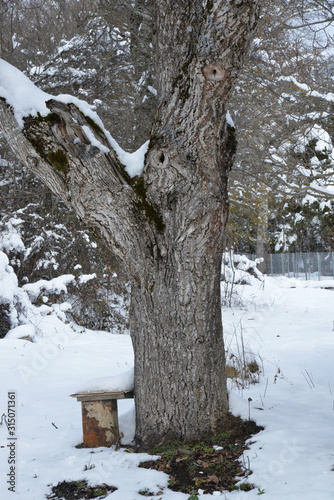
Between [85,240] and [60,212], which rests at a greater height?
[60,212]

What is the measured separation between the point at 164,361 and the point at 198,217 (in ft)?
3.48

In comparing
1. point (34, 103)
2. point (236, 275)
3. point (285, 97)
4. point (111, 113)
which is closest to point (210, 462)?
point (34, 103)

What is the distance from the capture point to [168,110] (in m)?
3.02

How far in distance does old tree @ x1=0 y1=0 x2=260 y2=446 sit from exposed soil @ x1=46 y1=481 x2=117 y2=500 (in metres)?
0.61

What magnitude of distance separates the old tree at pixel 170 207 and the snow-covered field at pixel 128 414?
47 centimetres

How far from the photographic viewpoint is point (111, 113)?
8.03 metres

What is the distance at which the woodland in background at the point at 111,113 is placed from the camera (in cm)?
606

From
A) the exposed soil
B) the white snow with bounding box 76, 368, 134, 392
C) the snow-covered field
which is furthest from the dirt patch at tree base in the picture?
the white snow with bounding box 76, 368, 134, 392

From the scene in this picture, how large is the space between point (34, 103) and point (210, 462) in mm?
2673

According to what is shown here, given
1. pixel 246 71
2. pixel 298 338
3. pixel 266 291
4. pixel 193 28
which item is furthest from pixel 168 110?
pixel 266 291

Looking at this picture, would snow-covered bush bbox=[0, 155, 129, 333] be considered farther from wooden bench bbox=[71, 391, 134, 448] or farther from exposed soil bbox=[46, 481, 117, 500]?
exposed soil bbox=[46, 481, 117, 500]

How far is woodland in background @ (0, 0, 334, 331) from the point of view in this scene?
6.06 meters

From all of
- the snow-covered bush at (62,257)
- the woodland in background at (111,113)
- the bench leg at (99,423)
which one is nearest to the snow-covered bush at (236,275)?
the woodland in background at (111,113)

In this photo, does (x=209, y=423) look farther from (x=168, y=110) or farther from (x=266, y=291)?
(x=266, y=291)
